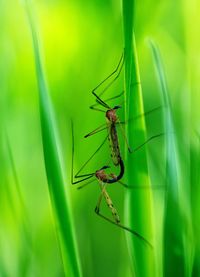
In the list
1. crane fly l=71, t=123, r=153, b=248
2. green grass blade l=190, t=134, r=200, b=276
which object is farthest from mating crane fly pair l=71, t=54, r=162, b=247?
green grass blade l=190, t=134, r=200, b=276

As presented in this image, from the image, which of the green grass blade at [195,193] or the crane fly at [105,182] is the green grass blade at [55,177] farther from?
the green grass blade at [195,193]

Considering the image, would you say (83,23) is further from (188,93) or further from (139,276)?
(139,276)

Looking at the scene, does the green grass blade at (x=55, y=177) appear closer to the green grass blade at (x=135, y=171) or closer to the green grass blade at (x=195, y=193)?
the green grass blade at (x=135, y=171)

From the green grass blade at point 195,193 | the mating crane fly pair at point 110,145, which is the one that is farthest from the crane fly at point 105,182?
the green grass blade at point 195,193

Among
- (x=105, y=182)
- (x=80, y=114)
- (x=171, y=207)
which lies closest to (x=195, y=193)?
(x=171, y=207)

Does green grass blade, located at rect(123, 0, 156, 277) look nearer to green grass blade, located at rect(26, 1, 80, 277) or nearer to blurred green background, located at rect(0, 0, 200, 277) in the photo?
blurred green background, located at rect(0, 0, 200, 277)

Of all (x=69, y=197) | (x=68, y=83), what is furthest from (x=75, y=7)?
(x=69, y=197)

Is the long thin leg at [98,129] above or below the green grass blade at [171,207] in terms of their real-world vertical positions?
above
